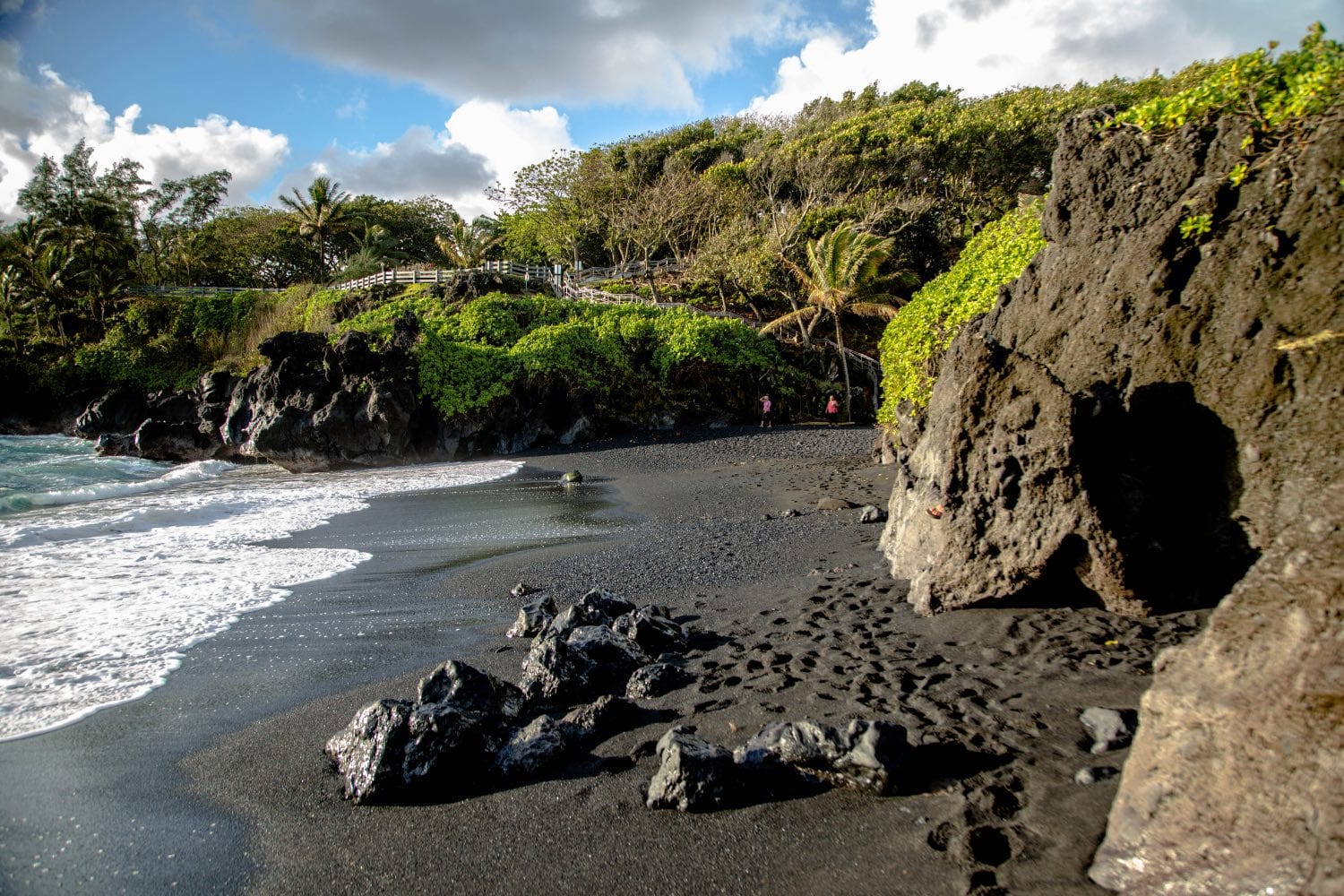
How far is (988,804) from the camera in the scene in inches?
107

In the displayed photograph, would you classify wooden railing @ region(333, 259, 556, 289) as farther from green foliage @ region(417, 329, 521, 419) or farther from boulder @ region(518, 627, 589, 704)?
boulder @ region(518, 627, 589, 704)

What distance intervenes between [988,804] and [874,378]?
80.4ft

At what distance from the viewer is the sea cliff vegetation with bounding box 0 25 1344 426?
2448 cm

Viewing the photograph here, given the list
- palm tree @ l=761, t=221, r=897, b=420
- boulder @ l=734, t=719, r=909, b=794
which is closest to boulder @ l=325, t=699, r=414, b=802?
boulder @ l=734, t=719, r=909, b=794

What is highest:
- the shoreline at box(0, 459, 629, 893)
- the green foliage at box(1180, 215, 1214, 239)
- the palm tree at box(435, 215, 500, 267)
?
the palm tree at box(435, 215, 500, 267)

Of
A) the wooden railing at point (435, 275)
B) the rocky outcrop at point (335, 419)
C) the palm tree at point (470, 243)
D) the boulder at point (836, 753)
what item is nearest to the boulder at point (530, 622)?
the boulder at point (836, 753)

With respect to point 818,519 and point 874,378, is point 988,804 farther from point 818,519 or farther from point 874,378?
point 874,378

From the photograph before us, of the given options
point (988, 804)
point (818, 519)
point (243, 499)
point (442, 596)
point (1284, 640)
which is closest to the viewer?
point (1284, 640)

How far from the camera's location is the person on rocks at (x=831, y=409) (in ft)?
77.9

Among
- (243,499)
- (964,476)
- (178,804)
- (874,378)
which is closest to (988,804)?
(964,476)

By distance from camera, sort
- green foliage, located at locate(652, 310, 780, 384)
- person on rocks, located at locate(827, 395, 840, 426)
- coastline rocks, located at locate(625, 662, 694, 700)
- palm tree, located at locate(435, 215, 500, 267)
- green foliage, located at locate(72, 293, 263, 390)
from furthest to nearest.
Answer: palm tree, located at locate(435, 215, 500, 267) < green foliage, located at locate(72, 293, 263, 390) < green foliage, located at locate(652, 310, 780, 384) < person on rocks, located at locate(827, 395, 840, 426) < coastline rocks, located at locate(625, 662, 694, 700)

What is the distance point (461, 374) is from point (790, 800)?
61.9 ft

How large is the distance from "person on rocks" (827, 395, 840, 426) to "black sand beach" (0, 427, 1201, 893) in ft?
59.2

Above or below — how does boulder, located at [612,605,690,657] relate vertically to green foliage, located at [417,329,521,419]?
below
